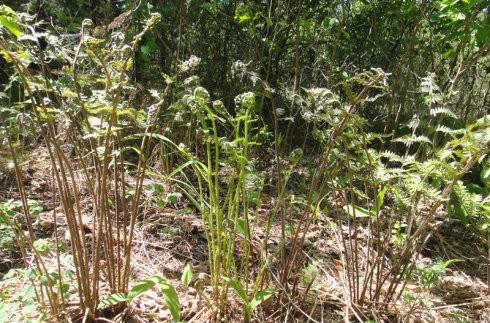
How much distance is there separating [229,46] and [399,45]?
172 centimetres

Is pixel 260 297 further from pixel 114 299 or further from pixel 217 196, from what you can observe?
pixel 114 299

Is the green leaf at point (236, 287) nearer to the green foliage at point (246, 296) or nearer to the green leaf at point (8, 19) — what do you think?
the green foliage at point (246, 296)

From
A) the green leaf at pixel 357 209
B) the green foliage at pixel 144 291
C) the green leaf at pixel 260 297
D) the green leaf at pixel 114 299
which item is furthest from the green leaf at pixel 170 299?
the green leaf at pixel 357 209

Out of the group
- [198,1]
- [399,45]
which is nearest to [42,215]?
[198,1]

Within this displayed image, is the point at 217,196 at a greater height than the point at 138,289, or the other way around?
the point at 217,196

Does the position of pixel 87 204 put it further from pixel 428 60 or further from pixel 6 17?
pixel 428 60

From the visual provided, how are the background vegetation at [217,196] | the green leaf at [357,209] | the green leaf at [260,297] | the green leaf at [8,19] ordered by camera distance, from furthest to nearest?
1. the green leaf at [357,209]
2. the green leaf at [260,297]
3. the background vegetation at [217,196]
4. the green leaf at [8,19]

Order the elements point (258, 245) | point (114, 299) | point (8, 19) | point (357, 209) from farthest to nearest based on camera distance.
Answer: point (258, 245), point (357, 209), point (114, 299), point (8, 19)

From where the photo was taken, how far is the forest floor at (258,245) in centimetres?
172

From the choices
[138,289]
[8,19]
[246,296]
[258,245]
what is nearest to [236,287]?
[246,296]

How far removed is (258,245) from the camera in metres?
2.25

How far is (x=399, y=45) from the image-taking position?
4418 millimetres

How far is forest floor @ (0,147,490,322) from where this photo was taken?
172 centimetres

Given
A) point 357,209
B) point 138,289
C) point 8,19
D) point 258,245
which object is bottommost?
point 258,245
